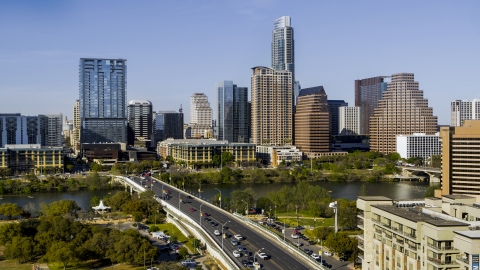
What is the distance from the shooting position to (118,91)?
8719 centimetres

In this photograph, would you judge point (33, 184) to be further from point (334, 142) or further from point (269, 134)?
point (334, 142)

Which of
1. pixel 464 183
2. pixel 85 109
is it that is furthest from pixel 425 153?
pixel 85 109

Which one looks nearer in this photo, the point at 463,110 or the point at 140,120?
the point at 463,110

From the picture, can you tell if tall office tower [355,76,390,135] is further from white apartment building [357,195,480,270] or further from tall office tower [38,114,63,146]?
white apartment building [357,195,480,270]

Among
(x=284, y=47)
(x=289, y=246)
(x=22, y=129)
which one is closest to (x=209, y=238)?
(x=289, y=246)

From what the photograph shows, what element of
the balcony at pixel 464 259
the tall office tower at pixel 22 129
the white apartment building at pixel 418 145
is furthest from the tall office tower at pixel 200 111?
the balcony at pixel 464 259

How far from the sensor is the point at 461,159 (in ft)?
116

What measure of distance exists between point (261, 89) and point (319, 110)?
11.2m

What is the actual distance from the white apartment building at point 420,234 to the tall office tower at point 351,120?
94691 millimetres

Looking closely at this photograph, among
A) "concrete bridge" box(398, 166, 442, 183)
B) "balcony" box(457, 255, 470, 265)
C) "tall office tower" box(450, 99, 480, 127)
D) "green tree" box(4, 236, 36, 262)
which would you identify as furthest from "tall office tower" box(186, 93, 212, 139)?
"balcony" box(457, 255, 470, 265)

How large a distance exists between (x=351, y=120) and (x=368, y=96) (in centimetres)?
623

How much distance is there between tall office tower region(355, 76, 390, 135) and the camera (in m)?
106

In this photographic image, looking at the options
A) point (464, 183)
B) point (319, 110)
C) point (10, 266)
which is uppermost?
point (319, 110)

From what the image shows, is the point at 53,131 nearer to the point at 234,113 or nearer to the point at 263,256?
the point at 234,113
